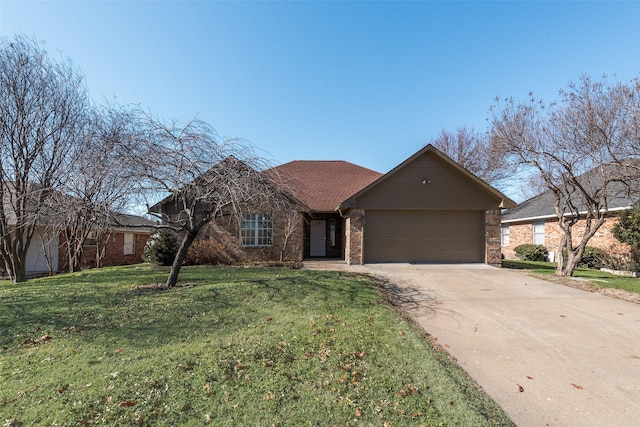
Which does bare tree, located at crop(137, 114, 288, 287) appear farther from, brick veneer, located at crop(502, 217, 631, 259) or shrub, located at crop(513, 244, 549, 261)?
shrub, located at crop(513, 244, 549, 261)

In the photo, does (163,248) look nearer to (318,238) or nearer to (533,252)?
(318,238)

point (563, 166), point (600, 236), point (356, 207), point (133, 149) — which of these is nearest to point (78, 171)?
point (133, 149)

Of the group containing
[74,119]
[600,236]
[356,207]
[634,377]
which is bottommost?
[634,377]

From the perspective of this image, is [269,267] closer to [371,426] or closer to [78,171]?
[78,171]

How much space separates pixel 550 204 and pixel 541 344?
56.1 ft

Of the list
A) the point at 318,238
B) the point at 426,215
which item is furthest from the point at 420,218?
the point at 318,238

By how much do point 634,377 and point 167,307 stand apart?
7382 millimetres

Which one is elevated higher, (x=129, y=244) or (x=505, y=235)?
(x=505, y=235)

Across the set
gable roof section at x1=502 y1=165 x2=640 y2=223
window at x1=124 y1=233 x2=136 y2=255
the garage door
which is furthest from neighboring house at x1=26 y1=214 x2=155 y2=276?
gable roof section at x1=502 y1=165 x2=640 y2=223

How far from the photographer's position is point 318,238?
16812 mm

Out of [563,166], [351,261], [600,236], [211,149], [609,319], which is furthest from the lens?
[600,236]

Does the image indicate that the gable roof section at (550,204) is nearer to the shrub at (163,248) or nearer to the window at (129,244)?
the shrub at (163,248)

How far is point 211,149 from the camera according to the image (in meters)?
7.32

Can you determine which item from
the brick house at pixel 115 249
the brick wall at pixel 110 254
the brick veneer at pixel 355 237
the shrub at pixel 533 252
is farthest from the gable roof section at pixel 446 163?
the brick wall at pixel 110 254
